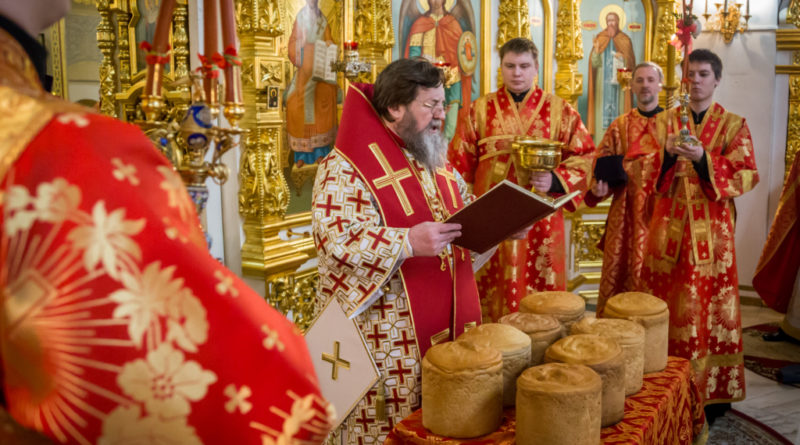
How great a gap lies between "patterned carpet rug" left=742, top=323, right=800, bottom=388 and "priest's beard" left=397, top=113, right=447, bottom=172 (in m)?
3.77

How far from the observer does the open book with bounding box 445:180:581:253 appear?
2.32 metres

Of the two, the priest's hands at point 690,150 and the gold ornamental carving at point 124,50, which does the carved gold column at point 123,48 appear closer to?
the gold ornamental carving at point 124,50

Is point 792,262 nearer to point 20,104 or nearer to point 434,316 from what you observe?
point 434,316

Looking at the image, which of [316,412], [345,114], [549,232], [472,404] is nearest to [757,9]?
[549,232]

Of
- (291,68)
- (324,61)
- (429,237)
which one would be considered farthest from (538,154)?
(324,61)

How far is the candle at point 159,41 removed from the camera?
98 centimetres

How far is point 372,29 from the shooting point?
480 centimetres

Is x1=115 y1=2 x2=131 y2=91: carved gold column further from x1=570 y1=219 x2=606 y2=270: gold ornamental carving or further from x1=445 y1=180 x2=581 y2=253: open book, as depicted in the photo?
x1=570 y1=219 x2=606 y2=270: gold ornamental carving

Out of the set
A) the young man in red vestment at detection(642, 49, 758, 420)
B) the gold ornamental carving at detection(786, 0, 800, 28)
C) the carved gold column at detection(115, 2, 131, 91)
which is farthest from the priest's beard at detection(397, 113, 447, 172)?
the gold ornamental carving at detection(786, 0, 800, 28)

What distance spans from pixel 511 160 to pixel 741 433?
2037 millimetres

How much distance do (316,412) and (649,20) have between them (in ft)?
26.0

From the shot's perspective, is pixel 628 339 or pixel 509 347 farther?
pixel 628 339

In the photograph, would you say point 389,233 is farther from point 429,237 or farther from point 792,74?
point 792,74

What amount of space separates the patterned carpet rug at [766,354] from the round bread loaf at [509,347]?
384 centimetres
